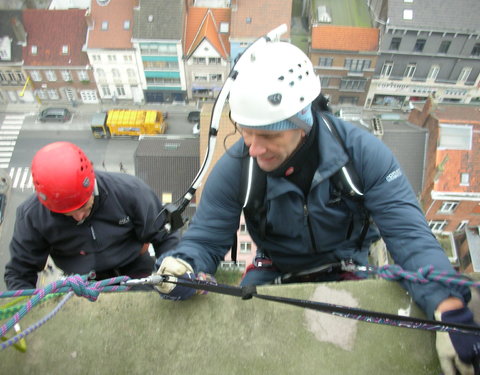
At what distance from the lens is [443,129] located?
1964 centimetres

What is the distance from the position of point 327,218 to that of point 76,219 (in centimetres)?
334

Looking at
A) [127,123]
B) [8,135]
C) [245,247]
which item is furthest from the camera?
[8,135]

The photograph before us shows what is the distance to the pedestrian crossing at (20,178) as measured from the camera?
2706cm

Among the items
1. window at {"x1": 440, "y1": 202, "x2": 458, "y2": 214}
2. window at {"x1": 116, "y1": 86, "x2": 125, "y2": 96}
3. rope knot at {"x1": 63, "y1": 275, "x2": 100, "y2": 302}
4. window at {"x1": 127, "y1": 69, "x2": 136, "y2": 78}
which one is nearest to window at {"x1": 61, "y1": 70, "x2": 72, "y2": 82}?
window at {"x1": 116, "y1": 86, "x2": 125, "y2": 96}

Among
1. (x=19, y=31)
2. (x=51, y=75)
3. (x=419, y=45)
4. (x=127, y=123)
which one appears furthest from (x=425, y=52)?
(x=19, y=31)

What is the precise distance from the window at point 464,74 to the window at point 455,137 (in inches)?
488

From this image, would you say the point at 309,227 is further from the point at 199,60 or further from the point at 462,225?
the point at 199,60

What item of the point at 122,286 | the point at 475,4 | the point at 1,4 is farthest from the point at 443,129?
the point at 1,4

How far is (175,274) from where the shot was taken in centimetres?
343

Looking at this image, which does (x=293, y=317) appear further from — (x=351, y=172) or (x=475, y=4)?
(x=475, y=4)

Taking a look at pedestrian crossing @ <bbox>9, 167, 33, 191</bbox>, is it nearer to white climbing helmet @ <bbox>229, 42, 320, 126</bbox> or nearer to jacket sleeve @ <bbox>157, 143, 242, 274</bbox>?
jacket sleeve @ <bbox>157, 143, 242, 274</bbox>

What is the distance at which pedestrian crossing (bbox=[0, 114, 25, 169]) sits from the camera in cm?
2869

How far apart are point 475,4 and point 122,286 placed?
106 feet

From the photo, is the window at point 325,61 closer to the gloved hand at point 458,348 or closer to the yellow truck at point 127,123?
the yellow truck at point 127,123
